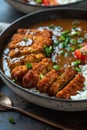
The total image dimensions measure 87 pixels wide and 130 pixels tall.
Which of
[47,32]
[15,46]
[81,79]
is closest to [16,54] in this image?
[15,46]

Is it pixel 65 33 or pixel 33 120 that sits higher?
pixel 65 33

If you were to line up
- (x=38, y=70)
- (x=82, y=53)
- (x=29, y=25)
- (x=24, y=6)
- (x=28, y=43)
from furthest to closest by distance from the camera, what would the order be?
(x=24, y=6)
(x=29, y=25)
(x=28, y=43)
(x=82, y=53)
(x=38, y=70)

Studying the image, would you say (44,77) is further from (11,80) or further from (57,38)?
(57,38)

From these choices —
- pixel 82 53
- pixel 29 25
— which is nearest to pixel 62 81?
pixel 82 53

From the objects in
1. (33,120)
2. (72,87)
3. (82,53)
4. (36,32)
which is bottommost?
(33,120)

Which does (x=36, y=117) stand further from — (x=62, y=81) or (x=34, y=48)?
(x=34, y=48)

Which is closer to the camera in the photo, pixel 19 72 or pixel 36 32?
pixel 19 72

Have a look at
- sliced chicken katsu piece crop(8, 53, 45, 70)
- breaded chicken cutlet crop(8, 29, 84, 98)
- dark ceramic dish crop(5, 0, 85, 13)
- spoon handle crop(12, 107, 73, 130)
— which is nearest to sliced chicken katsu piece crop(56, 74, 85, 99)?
breaded chicken cutlet crop(8, 29, 84, 98)
